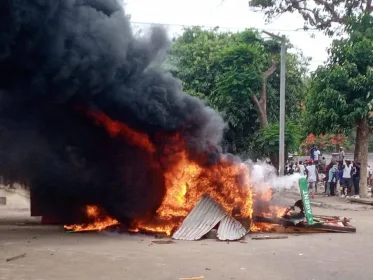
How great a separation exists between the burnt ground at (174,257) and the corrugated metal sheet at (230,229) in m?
0.26

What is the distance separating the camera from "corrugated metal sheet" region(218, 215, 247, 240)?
1200 centimetres

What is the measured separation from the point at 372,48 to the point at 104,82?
502 inches

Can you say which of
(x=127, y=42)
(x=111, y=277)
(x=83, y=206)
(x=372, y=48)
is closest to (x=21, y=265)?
(x=111, y=277)

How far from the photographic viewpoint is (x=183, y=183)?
1330cm

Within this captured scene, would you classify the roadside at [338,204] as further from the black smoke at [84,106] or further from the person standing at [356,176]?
the black smoke at [84,106]

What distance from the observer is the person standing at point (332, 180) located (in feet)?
75.4

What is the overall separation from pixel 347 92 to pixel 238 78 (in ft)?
17.1

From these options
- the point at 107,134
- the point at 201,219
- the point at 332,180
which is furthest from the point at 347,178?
the point at 107,134

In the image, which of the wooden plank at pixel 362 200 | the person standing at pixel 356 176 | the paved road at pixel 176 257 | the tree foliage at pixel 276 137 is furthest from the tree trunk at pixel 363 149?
the paved road at pixel 176 257

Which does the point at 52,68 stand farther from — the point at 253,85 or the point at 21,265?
the point at 253,85

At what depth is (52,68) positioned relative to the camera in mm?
11492

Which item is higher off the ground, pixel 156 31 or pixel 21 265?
pixel 156 31

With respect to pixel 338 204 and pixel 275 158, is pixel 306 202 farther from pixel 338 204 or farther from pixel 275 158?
pixel 275 158

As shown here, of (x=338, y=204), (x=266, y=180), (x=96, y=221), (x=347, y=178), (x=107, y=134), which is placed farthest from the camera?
(x=347, y=178)
